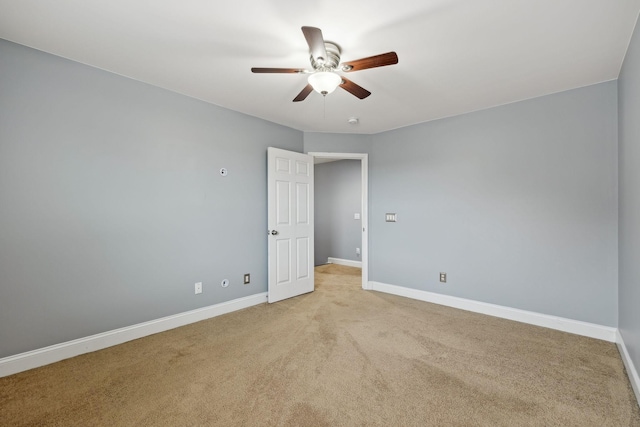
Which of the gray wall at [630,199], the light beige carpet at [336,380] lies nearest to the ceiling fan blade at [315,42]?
the gray wall at [630,199]

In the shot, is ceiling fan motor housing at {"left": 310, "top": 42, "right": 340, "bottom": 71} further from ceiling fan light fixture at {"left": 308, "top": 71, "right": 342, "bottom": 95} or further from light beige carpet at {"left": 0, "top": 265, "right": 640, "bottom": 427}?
light beige carpet at {"left": 0, "top": 265, "right": 640, "bottom": 427}

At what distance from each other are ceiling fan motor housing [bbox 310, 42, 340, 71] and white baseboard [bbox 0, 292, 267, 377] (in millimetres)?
2795

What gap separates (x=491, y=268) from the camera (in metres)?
3.49

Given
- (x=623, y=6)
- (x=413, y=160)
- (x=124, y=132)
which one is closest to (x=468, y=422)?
(x=623, y=6)

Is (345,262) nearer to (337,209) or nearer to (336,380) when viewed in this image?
(337,209)

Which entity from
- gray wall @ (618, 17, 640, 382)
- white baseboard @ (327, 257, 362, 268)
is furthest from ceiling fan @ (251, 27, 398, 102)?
white baseboard @ (327, 257, 362, 268)

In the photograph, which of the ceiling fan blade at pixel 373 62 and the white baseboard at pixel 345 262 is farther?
the white baseboard at pixel 345 262

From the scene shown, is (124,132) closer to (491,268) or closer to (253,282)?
(253,282)

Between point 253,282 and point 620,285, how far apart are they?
380 centimetres

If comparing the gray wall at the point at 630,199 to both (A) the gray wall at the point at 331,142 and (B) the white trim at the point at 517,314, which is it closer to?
(B) the white trim at the point at 517,314

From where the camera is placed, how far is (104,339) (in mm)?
2615

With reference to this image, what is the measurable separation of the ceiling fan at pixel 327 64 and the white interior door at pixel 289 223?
1750 millimetres

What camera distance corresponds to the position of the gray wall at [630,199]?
200 centimetres

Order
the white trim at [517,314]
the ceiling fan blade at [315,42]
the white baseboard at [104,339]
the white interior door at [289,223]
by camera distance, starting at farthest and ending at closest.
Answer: the white interior door at [289,223] → the white trim at [517,314] → the white baseboard at [104,339] → the ceiling fan blade at [315,42]
